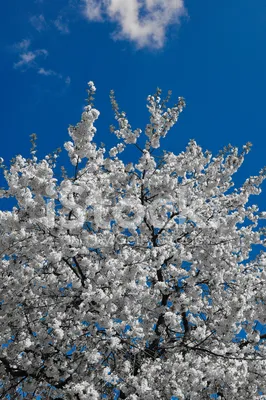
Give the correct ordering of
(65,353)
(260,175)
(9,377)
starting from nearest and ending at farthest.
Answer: (65,353) < (9,377) < (260,175)

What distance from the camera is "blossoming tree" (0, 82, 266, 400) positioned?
6148mm

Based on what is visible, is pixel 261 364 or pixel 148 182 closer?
pixel 261 364

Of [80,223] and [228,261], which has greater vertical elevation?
[228,261]

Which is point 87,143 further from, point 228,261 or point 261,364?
point 261,364

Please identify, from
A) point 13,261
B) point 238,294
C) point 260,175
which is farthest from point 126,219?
point 260,175

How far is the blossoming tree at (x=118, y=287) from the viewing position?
242 inches

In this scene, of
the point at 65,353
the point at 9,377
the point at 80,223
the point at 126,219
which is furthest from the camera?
the point at 9,377

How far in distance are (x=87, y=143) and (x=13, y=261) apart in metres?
2.47

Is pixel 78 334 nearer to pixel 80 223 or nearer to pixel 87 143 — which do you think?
pixel 80 223

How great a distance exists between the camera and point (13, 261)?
6.70m

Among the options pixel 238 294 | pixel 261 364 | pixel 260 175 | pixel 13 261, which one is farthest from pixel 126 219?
pixel 260 175

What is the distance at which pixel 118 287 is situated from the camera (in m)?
6.27

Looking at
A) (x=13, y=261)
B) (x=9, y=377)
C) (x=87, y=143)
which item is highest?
(x=87, y=143)

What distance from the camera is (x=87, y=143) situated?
6492 millimetres
